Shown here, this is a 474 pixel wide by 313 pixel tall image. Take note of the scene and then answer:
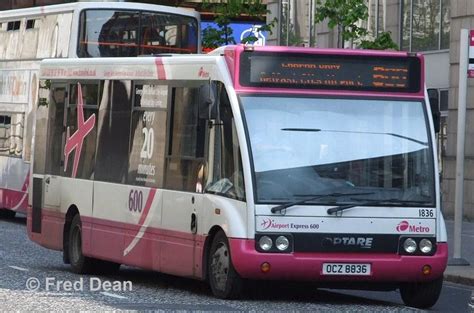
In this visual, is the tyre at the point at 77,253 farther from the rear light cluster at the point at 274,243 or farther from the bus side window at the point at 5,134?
the bus side window at the point at 5,134

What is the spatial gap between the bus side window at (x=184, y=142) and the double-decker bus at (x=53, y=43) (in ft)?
39.0

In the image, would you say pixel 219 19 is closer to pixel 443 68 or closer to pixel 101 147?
pixel 443 68

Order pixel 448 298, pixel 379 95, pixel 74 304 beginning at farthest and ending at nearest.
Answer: pixel 448 298
pixel 379 95
pixel 74 304

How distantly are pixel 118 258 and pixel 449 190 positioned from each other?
55.5 ft

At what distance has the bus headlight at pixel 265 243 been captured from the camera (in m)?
14.9

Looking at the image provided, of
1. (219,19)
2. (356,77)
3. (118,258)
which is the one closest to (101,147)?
(118,258)

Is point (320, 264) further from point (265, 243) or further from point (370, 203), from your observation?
point (370, 203)

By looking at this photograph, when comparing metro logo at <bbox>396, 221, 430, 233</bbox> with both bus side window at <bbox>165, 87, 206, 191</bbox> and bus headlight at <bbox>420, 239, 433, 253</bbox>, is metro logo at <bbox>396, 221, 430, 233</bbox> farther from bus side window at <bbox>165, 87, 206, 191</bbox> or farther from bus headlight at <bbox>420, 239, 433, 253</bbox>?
bus side window at <bbox>165, 87, 206, 191</bbox>

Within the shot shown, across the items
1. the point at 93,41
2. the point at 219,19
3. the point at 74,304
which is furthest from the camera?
the point at 219,19

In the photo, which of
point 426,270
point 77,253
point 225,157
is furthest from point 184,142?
point 77,253

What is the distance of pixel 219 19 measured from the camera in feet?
102

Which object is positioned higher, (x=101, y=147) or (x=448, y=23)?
(x=448, y=23)

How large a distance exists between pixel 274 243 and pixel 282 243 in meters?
0.08

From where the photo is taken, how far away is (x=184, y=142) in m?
16.5
